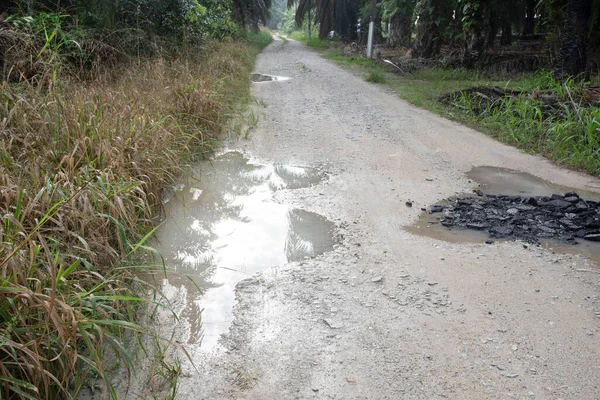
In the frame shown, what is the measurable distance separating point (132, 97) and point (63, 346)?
4475 mm

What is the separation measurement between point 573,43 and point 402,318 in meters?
9.61

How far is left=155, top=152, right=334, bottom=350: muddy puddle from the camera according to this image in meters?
3.23

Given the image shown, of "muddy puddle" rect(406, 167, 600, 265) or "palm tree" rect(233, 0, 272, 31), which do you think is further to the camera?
"palm tree" rect(233, 0, 272, 31)

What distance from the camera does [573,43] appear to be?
10.3m

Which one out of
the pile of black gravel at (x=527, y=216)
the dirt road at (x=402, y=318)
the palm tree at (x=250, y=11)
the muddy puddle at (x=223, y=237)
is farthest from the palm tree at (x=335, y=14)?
the dirt road at (x=402, y=318)

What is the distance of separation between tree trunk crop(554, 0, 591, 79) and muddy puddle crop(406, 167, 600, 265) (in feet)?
18.6

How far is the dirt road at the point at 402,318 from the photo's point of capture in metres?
2.56

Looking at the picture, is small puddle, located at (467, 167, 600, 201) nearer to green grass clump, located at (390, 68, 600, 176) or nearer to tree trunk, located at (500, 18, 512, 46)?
green grass clump, located at (390, 68, 600, 176)

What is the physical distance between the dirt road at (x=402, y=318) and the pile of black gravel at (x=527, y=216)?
0.27 meters

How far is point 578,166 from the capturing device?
6.19m

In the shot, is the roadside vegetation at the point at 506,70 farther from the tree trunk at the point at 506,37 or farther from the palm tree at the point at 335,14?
the palm tree at the point at 335,14

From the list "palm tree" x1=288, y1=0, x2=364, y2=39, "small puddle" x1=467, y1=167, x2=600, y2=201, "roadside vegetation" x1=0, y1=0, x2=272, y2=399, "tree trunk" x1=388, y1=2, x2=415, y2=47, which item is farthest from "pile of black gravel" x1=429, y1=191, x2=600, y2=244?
"palm tree" x1=288, y1=0, x2=364, y2=39

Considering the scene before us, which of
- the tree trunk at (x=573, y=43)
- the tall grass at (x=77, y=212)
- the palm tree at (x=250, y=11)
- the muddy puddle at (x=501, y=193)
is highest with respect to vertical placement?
the palm tree at (x=250, y=11)

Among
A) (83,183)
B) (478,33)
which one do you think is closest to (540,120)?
(83,183)
